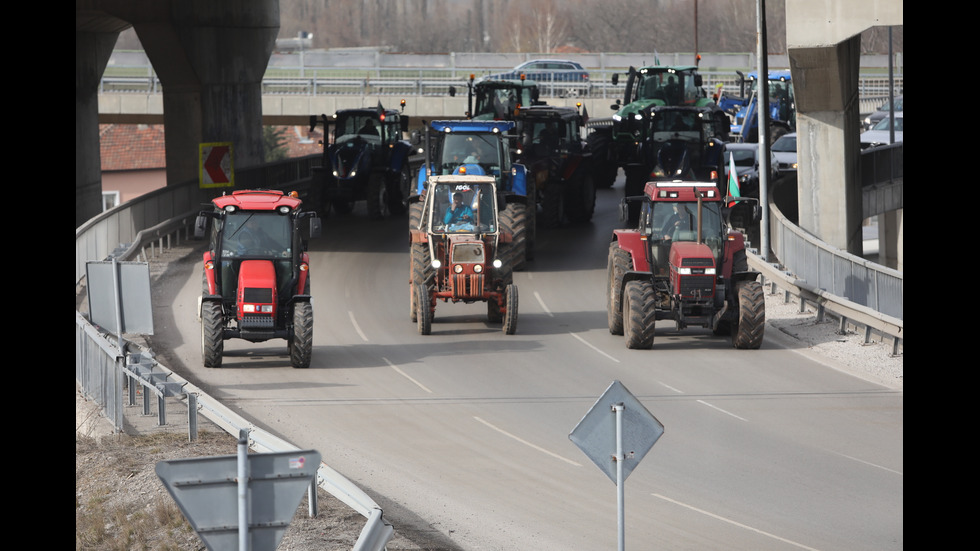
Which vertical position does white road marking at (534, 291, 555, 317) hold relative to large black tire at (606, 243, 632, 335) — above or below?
below

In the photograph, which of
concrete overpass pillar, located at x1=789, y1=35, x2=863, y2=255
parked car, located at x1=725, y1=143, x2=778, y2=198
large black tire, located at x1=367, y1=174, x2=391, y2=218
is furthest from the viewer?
large black tire, located at x1=367, y1=174, x2=391, y2=218

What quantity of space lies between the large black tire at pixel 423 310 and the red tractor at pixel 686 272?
10.1ft

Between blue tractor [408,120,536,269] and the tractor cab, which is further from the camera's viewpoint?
blue tractor [408,120,536,269]

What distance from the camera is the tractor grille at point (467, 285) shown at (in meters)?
22.5

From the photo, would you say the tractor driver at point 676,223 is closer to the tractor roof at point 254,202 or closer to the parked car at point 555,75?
the tractor roof at point 254,202

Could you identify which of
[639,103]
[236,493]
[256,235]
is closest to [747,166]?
[639,103]

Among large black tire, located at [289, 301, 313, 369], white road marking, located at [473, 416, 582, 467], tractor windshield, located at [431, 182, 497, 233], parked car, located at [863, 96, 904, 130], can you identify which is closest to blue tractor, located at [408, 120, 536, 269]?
tractor windshield, located at [431, 182, 497, 233]

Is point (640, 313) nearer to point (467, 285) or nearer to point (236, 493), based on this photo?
point (467, 285)

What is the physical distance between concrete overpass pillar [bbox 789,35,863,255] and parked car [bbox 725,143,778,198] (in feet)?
18.5

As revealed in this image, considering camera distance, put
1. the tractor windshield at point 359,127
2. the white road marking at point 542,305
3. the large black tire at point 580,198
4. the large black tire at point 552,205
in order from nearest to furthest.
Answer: the white road marking at point 542,305 < the large black tire at point 552,205 < the large black tire at point 580,198 < the tractor windshield at point 359,127

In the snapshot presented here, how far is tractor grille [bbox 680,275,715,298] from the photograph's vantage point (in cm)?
2116

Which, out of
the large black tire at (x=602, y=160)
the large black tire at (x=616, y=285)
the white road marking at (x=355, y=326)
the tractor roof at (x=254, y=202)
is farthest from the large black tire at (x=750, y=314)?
the large black tire at (x=602, y=160)

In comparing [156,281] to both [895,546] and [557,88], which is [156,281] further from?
[557,88]

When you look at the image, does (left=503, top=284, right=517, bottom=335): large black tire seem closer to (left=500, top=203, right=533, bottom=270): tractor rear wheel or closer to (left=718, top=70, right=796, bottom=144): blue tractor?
(left=500, top=203, right=533, bottom=270): tractor rear wheel
